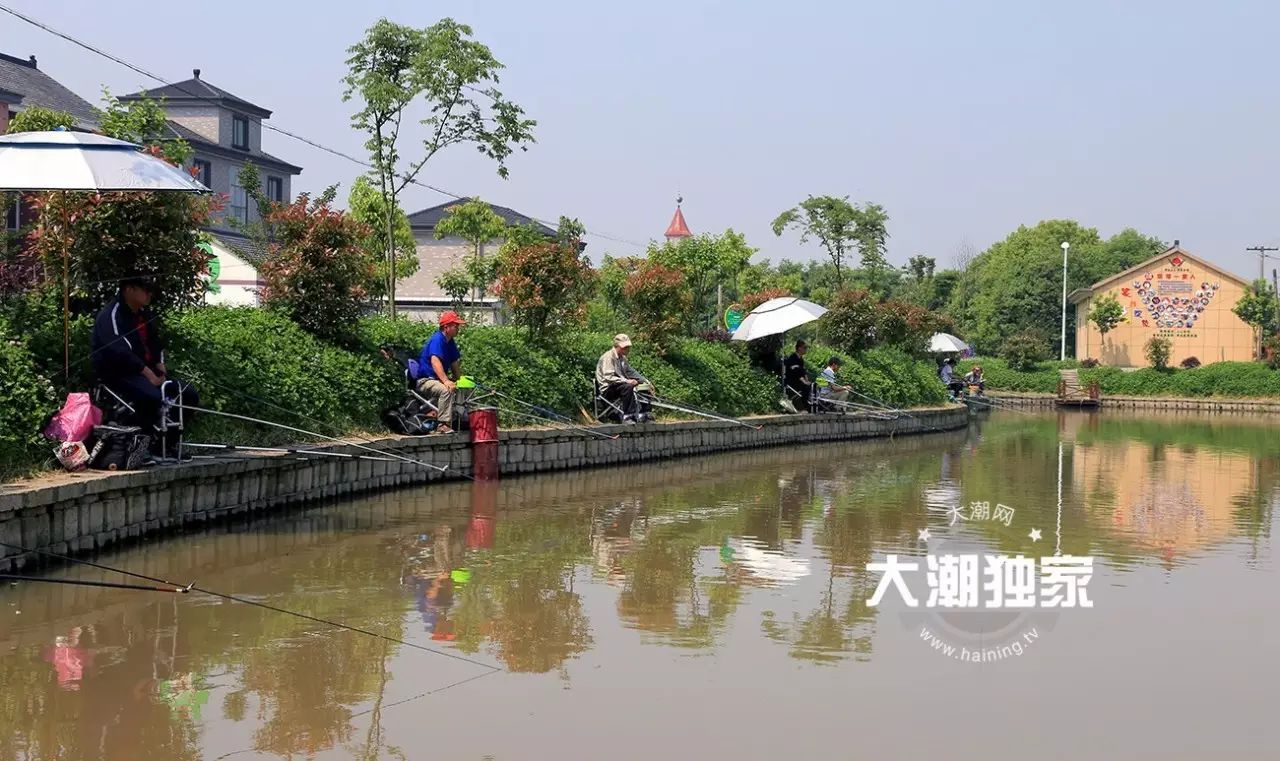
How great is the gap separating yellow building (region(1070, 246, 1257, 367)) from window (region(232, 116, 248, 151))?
1333 inches

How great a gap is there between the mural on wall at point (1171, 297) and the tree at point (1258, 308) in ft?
4.54

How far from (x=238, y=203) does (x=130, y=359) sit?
121 ft

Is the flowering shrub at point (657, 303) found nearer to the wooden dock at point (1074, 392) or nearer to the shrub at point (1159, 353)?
the wooden dock at point (1074, 392)

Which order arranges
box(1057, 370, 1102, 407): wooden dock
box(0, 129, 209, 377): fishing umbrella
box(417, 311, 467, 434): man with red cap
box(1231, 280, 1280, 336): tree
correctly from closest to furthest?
box(0, 129, 209, 377): fishing umbrella → box(417, 311, 467, 434): man with red cap → box(1057, 370, 1102, 407): wooden dock → box(1231, 280, 1280, 336): tree

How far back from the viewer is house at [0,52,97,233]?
3011 cm

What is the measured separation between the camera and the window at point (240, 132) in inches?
1743

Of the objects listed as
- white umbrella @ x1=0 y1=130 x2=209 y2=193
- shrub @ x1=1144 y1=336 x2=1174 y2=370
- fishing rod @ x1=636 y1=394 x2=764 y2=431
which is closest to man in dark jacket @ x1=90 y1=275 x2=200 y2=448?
white umbrella @ x1=0 y1=130 x2=209 y2=193

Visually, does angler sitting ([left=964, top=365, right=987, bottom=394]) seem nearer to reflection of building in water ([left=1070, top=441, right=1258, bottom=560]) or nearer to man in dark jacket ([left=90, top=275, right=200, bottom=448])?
reflection of building in water ([left=1070, top=441, right=1258, bottom=560])

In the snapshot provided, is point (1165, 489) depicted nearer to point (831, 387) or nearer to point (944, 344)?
point (831, 387)

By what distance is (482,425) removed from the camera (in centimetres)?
1434

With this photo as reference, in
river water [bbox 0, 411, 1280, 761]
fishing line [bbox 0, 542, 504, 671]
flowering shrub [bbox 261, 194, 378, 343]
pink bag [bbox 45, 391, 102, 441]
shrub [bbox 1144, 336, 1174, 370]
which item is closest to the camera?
river water [bbox 0, 411, 1280, 761]

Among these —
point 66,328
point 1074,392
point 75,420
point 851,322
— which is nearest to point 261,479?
point 66,328

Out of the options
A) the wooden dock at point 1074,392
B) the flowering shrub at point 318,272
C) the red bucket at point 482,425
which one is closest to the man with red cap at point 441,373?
the red bucket at point 482,425

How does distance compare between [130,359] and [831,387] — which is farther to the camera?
[831,387]
